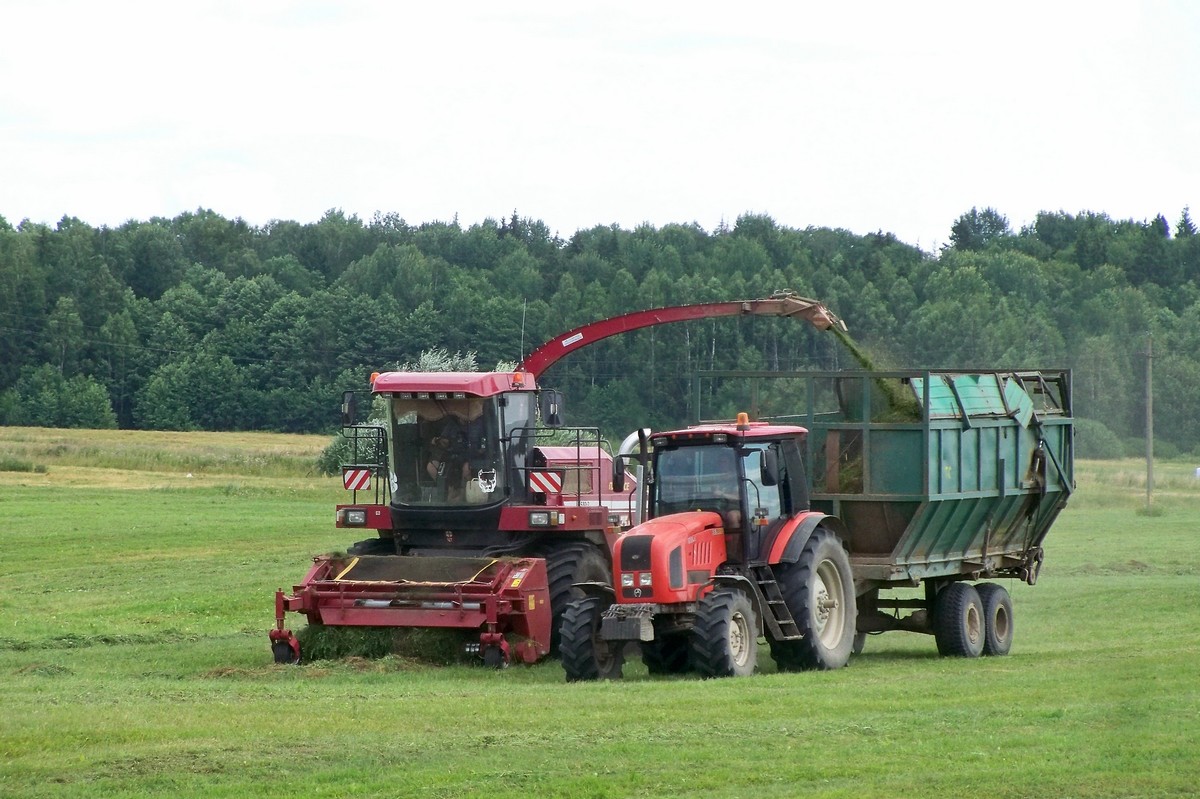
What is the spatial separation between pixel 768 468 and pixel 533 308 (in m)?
61.7

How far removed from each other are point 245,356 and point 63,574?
52.0 metres

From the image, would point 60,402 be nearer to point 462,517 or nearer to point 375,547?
point 375,547

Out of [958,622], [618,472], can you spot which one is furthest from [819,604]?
[958,622]

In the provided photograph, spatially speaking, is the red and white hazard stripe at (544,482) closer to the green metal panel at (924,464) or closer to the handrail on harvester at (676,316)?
the green metal panel at (924,464)

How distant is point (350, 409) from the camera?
54.5 ft

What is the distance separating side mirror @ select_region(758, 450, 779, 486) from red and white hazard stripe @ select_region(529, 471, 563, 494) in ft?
9.13

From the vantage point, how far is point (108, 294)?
90875 mm

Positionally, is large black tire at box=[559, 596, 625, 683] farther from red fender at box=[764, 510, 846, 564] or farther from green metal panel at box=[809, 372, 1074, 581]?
green metal panel at box=[809, 372, 1074, 581]

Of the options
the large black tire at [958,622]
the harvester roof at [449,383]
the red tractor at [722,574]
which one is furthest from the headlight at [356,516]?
the large black tire at [958,622]

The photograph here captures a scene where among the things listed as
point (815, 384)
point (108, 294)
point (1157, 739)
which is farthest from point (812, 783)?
point (108, 294)

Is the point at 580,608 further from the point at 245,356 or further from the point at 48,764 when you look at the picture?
the point at 245,356

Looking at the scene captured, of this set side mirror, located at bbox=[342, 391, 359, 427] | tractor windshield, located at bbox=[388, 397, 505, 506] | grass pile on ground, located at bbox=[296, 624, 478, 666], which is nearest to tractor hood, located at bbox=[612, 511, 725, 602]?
grass pile on ground, located at bbox=[296, 624, 478, 666]

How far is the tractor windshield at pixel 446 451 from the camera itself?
1695 centimetres

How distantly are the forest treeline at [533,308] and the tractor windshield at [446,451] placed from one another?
36918mm
